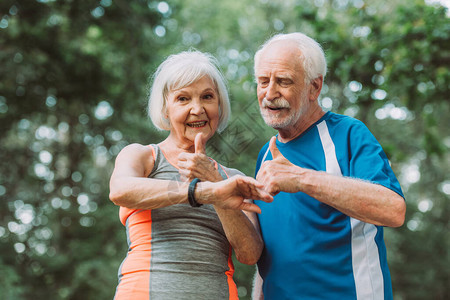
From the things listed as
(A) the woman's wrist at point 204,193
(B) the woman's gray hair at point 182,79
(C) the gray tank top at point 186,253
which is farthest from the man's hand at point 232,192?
(B) the woman's gray hair at point 182,79

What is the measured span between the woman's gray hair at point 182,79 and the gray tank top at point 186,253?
26 centimetres

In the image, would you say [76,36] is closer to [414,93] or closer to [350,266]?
[414,93]

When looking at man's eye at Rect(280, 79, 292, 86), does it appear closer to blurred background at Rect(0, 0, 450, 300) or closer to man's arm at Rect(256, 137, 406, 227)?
man's arm at Rect(256, 137, 406, 227)

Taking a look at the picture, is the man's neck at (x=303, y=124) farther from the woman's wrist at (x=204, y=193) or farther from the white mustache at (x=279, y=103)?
the woman's wrist at (x=204, y=193)

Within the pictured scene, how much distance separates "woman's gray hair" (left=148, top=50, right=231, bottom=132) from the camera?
2.06m

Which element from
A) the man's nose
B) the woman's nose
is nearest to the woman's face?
the woman's nose

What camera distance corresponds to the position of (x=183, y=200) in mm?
1758

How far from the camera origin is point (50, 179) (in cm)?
1170

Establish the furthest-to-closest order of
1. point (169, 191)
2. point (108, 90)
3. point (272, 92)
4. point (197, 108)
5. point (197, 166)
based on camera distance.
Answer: point (108, 90) → point (272, 92) → point (197, 108) → point (197, 166) → point (169, 191)

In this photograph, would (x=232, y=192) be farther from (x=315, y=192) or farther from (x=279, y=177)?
(x=315, y=192)

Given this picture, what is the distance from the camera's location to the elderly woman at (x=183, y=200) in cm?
178

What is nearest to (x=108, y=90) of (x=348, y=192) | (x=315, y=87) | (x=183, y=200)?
(x=315, y=87)

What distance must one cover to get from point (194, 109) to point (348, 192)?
0.77 metres

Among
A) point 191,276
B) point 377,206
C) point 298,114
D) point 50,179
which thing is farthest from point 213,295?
point 50,179
